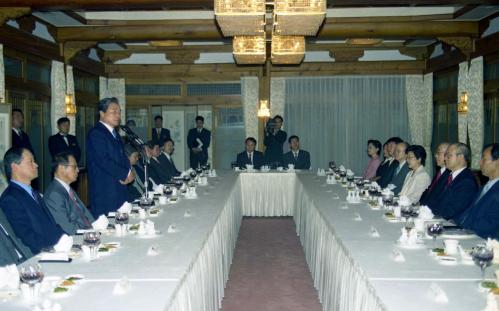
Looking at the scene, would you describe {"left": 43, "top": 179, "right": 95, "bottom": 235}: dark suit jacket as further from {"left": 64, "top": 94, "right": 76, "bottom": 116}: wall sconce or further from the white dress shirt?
{"left": 64, "top": 94, "right": 76, "bottom": 116}: wall sconce

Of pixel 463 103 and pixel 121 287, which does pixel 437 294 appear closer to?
pixel 121 287

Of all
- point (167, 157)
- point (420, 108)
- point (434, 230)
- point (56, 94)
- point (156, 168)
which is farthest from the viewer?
point (420, 108)

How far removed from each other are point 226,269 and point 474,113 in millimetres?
5475

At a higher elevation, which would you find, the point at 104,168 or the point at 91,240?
the point at 104,168

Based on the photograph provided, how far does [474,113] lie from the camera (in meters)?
8.73

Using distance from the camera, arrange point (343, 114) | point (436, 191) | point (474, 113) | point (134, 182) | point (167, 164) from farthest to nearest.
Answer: point (343, 114) → point (474, 113) → point (167, 164) → point (134, 182) → point (436, 191)

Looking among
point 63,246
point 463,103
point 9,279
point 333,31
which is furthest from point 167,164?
point 9,279

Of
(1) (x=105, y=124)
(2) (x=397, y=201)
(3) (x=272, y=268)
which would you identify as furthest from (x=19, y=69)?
(2) (x=397, y=201)

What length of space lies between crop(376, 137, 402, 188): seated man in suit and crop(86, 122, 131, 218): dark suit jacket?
11.7ft

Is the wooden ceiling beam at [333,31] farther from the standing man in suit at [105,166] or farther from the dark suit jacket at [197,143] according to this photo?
the standing man in suit at [105,166]

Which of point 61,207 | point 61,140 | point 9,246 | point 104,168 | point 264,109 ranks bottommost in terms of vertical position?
point 9,246

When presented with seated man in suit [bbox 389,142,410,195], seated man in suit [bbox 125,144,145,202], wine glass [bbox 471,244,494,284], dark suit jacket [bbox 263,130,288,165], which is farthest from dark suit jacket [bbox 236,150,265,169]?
wine glass [bbox 471,244,494,284]

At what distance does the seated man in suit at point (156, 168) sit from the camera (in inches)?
290

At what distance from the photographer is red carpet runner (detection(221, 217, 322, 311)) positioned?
14.8 ft
